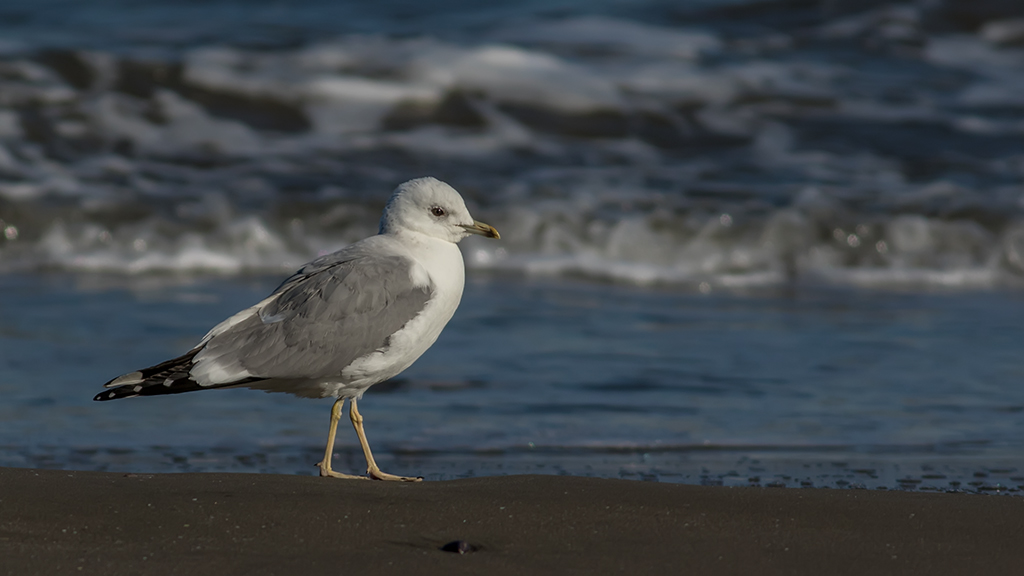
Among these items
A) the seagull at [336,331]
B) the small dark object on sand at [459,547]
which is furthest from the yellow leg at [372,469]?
the small dark object on sand at [459,547]

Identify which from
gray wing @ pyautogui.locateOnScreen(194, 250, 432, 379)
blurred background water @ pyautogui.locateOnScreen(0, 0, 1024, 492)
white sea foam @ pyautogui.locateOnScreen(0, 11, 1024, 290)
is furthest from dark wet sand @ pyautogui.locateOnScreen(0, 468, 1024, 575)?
white sea foam @ pyautogui.locateOnScreen(0, 11, 1024, 290)

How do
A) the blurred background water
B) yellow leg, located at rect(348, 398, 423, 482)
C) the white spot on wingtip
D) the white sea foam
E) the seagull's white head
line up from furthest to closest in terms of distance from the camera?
1. the white sea foam
2. the blurred background water
3. the seagull's white head
4. yellow leg, located at rect(348, 398, 423, 482)
5. the white spot on wingtip

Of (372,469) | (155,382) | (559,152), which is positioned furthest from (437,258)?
(559,152)

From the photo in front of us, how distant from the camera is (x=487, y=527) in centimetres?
305

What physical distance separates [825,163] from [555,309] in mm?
4462

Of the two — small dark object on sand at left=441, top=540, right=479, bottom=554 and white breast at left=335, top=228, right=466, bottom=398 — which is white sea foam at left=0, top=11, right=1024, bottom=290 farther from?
small dark object on sand at left=441, top=540, right=479, bottom=554

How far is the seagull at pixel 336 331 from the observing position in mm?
3854

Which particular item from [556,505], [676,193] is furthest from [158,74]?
[556,505]

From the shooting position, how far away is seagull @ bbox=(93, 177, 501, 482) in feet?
12.6

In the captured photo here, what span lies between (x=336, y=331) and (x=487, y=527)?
3.72ft

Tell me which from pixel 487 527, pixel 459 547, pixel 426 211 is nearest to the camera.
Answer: pixel 459 547

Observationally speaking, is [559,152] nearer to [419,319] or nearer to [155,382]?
[419,319]

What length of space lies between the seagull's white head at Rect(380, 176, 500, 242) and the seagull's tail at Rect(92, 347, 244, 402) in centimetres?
93

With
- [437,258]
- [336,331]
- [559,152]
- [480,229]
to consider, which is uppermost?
[559,152]
